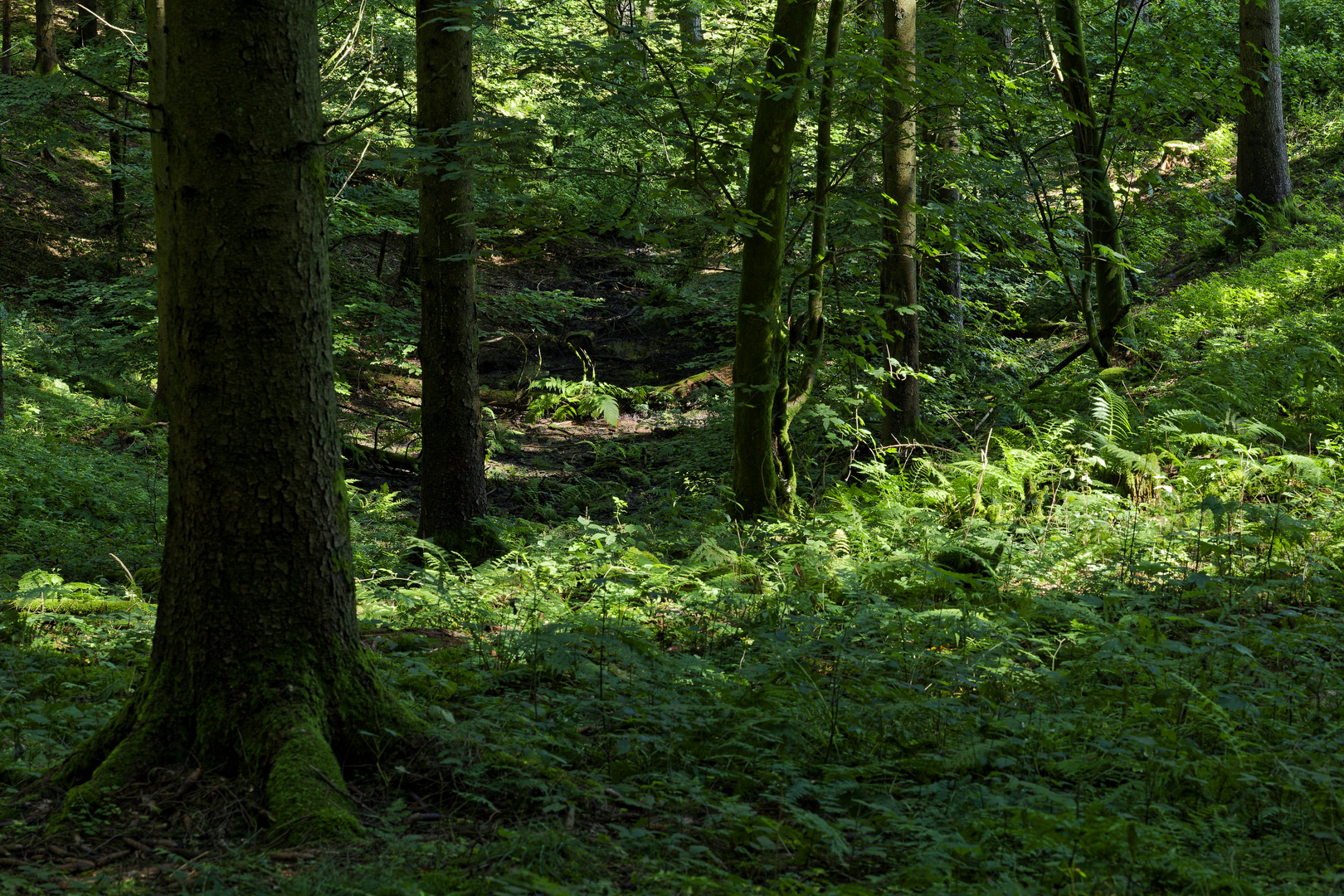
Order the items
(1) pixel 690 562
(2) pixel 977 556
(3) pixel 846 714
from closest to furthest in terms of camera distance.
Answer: (3) pixel 846 714, (2) pixel 977 556, (1) pixel 690 562

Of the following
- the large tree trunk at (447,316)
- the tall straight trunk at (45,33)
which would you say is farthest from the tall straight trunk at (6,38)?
the large tree trunk at (447,316)

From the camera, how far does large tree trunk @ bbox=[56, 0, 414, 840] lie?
2977 mm

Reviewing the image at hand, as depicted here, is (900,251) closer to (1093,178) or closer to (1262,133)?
(1093,178)

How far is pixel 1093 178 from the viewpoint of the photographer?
9062 millimetres

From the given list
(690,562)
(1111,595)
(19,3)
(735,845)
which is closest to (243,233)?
(735,845)

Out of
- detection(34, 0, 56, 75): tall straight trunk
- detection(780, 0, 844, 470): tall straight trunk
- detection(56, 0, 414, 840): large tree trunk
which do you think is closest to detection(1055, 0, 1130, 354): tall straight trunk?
detection(780, 0, 844, 470): tall straight trunk

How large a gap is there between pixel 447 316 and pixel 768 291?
A: 2643 millimetres

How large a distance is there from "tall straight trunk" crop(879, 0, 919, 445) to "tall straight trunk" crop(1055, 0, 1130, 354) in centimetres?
189

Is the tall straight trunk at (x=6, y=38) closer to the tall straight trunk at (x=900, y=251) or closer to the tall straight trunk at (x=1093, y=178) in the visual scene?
the tall straight trunk at (x=900, y=251)

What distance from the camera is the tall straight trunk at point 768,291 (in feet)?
21.5

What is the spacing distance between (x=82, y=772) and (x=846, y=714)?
2854 mm

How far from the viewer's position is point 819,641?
4.24 m

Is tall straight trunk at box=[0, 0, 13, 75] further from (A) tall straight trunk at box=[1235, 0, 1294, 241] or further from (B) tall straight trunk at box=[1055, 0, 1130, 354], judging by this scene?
(A) tall straight trunk at box=[1235, 0, 1294, 241]

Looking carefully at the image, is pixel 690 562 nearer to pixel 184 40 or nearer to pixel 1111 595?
pixel 1111 595
